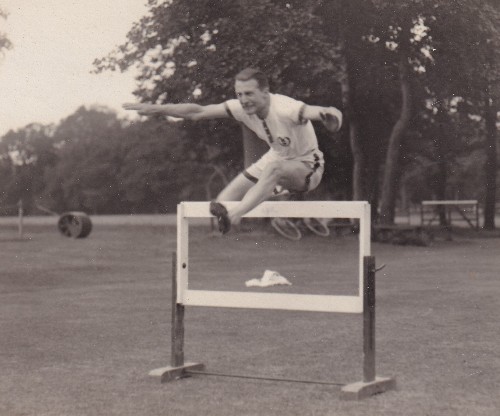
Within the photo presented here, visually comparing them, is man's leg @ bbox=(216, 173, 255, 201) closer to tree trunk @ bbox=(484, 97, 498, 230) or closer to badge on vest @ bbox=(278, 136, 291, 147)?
badge on vest @ bbox=(278, 136, 291, 147)

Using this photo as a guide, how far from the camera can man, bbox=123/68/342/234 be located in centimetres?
772

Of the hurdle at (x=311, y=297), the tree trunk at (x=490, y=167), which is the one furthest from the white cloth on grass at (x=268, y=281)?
the tree trunk at (x=490, y=167)

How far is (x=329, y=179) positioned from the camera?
4253cm

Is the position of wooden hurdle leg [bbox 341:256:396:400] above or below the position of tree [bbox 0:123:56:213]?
below

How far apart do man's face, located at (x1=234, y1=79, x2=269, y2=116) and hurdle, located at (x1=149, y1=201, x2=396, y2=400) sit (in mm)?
876

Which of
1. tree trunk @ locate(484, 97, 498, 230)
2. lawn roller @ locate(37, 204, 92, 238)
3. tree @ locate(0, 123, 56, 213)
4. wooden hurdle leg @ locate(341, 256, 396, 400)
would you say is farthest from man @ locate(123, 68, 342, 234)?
tree @ locate(0, 123, 56, 213)

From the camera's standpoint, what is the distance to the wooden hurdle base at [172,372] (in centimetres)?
855

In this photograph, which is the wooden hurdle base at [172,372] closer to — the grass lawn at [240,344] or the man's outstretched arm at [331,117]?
the grass lawn at [240,344]

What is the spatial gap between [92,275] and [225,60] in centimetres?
1197

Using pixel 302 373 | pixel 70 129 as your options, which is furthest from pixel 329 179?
pixel 70 129

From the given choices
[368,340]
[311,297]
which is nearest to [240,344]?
[311,297]

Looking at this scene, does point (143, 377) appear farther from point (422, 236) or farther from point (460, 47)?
point (460, 47)

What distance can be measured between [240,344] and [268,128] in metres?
3.52

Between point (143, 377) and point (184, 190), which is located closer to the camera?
point (143, 377)
